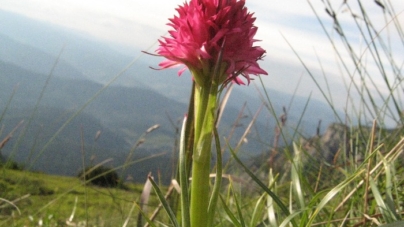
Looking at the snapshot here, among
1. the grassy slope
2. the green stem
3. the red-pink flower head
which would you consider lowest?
the grassy slope

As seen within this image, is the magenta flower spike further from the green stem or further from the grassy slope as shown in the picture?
the grassy slope

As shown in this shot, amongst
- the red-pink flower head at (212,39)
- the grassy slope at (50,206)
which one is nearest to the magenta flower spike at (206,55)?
the red-pink flower head at (212,39)

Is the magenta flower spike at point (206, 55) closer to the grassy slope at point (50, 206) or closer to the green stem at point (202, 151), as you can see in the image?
the green stem at point (202, 151)

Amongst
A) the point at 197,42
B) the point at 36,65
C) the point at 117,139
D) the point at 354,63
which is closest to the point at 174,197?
the point at 197,42

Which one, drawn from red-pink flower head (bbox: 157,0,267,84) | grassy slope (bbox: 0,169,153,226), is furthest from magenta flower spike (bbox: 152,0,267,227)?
grassy slope (bbox: 0,169,153,226)

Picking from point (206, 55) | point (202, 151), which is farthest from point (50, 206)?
point (206, 55)
